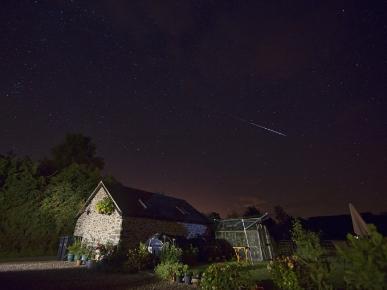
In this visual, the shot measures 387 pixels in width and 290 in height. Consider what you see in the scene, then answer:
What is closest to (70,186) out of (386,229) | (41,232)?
(41,232)

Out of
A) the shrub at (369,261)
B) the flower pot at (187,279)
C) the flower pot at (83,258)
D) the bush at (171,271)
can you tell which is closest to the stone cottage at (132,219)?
the flower pot at (83,258)

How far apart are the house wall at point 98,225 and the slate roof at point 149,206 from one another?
57cm

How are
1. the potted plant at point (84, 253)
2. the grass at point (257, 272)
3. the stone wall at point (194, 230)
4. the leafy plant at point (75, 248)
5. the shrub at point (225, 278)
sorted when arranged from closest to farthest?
the shrub at point (225, 278)
the grass at point (257, 272)
the potted plant at point (84, 253)
the leafy plant at point (75, 248)
the stone wall at point (194, 230)

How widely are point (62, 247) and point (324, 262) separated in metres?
18.4

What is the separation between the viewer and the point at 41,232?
72.3 feet

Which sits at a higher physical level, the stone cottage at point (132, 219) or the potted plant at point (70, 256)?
the stone cottage at point (132, 219)

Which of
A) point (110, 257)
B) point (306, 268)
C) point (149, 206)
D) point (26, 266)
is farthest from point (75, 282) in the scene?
point (149, 206)

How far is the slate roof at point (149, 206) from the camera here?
18.7m

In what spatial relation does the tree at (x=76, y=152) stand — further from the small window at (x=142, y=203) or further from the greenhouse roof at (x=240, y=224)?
the greenhouse roof at (x=240, y=224)

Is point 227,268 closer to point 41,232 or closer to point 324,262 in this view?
point 324,262

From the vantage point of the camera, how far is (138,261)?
1398cm

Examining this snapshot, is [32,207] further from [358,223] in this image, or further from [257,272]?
[358,223]

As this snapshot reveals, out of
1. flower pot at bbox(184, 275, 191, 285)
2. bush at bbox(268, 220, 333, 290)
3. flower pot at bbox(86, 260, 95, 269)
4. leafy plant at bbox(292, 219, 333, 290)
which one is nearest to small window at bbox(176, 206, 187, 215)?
flower pot at bbox(86, 260, 95, 269)

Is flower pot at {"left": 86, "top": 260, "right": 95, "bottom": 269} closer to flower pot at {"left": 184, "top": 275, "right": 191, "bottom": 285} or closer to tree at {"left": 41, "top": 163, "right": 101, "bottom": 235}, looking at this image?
flower pot at {"left": 184, "top": 275, "right": 191, "bottom": 285}
